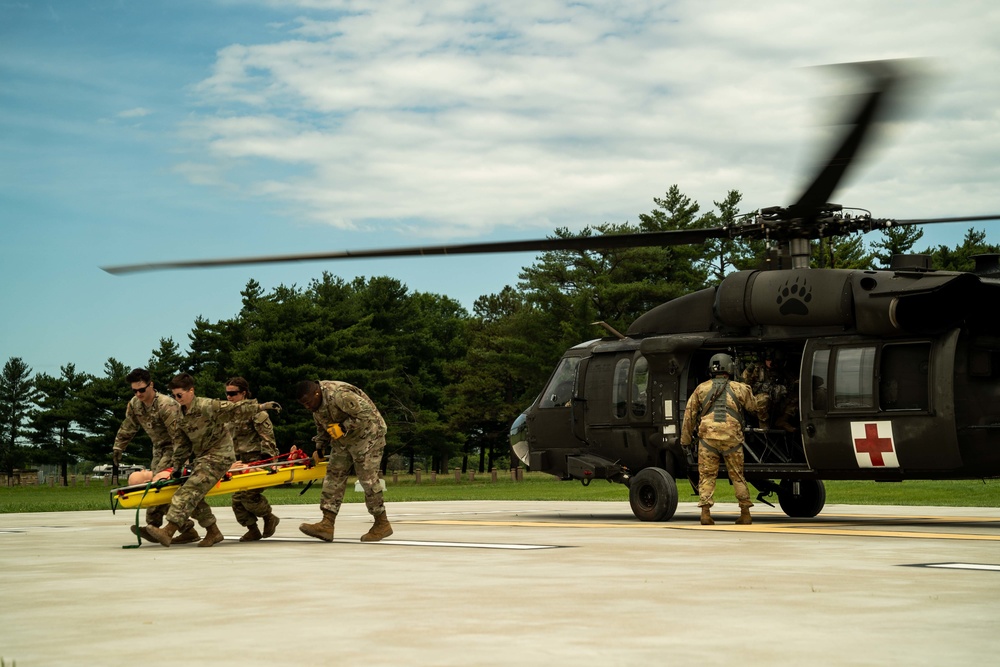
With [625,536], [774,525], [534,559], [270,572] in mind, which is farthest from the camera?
[774,525]

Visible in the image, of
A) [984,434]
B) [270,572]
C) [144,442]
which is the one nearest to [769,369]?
[984,434]

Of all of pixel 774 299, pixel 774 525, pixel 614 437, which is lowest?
pixel 774 525

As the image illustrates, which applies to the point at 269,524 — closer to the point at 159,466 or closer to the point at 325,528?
the point at 325,528

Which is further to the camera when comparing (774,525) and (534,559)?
(774,525)

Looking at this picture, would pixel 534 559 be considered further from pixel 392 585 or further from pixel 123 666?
pixel 123 666

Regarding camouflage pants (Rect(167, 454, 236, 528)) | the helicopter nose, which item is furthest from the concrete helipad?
the helicopter nose

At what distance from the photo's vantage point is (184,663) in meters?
4.68

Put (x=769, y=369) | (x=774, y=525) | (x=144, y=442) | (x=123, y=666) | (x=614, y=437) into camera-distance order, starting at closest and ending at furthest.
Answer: (x=123, y=666), (x=774, y=525), (x=769, y=369), (x=614, y=437), (x=144, y=442)

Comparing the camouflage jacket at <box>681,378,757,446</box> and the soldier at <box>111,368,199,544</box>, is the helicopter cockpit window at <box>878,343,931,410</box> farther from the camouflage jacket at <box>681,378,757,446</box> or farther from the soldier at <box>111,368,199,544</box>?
the soldier at <box>111,368,199,544</box>

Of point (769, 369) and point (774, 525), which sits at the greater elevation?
point (769, 369)

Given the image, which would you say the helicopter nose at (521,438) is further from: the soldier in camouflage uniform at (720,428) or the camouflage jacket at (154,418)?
the camouflage jacket at (154,418)

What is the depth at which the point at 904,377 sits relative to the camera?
1290cm

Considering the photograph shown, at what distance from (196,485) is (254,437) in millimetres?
1872

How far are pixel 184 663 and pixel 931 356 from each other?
32.5 feet
